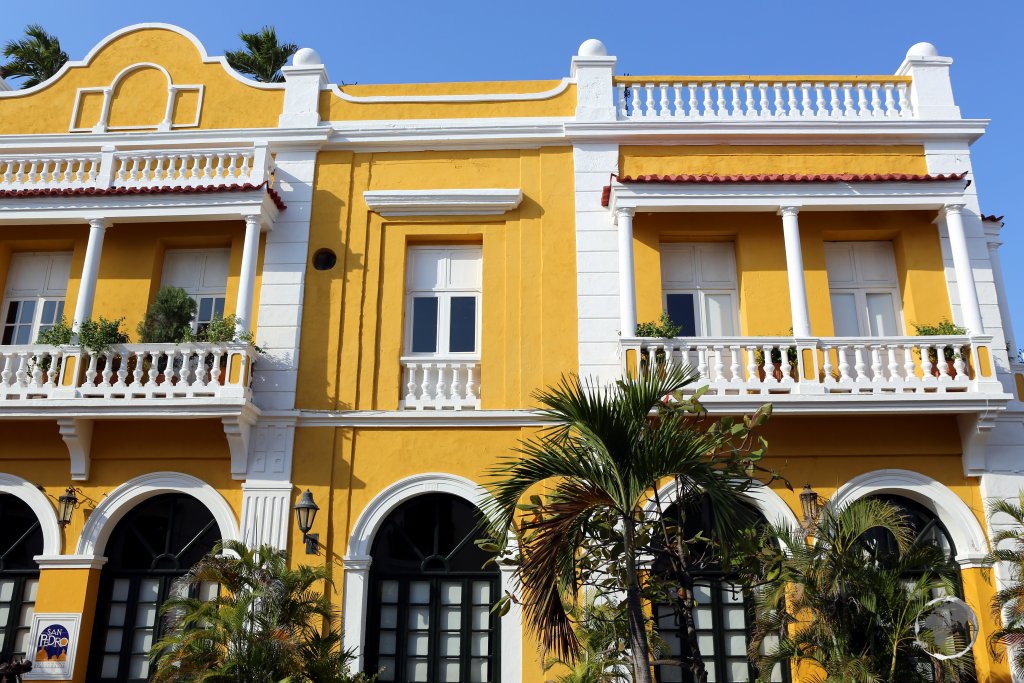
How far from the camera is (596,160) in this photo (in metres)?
13.8

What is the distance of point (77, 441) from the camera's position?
12.3m

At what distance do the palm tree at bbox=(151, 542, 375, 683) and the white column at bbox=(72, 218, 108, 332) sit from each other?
4.48 metres

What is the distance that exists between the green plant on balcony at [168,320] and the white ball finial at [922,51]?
11.4 metres

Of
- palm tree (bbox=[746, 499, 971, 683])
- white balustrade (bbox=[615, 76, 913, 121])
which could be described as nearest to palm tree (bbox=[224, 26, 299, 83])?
white balustrade (bbox=[615, 76, 913, 121])

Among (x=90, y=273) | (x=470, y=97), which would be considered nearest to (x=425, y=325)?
(x=470, y=97)

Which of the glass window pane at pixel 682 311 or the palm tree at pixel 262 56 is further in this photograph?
the palm tree at pixel 262 56

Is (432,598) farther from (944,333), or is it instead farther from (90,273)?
(944,333)

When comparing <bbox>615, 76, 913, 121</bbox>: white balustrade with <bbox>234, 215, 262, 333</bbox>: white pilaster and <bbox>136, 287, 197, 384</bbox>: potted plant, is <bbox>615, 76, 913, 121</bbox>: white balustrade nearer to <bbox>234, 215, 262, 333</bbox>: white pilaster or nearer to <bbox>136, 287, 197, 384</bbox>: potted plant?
<bbox>234, 215, 262, 333</bbox>: white pilaster

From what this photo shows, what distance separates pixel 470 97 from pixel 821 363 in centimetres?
660

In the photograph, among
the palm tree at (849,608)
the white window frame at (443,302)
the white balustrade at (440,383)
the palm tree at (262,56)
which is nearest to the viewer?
the palm tree at (849,608)

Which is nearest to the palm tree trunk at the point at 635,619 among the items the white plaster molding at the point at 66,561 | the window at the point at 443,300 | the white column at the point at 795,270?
the white column at the point at 795,270

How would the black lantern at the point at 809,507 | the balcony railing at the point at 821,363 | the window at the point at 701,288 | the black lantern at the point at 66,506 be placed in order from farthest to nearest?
1. the window at the point at 701,288
2. the black lantern at the point at 66,506
3. the balcony railing at the point at 821,363
4. the black lantern at the point at 809,507

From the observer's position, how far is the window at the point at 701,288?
43.5 ft

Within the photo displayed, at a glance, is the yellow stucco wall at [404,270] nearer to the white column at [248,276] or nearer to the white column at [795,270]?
the white column at [248,276]
